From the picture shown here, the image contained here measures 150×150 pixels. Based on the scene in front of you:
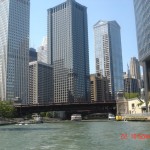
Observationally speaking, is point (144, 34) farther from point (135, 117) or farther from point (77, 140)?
point (77, 140)

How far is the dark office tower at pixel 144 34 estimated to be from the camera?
169m

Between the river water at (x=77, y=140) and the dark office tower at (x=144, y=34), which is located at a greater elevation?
the dark office tower at (x=144, y=34)

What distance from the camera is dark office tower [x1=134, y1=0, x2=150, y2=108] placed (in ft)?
554

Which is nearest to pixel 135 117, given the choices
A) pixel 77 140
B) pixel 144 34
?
pixel 144 34

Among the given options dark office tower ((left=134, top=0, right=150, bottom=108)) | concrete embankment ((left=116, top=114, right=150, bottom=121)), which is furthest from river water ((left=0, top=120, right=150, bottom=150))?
dark office tower ((left=134, top=0, right=150, bottom=108))

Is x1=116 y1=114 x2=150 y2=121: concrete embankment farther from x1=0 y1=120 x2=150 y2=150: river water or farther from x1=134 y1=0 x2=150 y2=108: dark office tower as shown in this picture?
x1=0 y1=120 x2=150 y2=150: river water

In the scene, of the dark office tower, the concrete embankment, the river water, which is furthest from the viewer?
the dark office tower

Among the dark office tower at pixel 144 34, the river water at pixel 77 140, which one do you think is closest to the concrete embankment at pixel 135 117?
the dark office tower at pixel 144 34

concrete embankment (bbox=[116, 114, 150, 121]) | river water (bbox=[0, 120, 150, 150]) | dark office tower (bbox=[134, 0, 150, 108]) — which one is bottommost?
river water (bbox=[0, 120, 150, 150])

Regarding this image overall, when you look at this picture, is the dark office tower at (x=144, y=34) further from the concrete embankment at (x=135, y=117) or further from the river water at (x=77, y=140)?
the river water at (x=77, y=140)

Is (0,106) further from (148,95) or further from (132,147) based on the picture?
(132,147)

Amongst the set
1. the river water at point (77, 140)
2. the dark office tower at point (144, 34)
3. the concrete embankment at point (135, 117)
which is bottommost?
the river water at point (77, 140)

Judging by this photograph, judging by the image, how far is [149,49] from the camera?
165 meters

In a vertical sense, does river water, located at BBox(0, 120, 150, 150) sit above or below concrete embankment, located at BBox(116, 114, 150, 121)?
below
